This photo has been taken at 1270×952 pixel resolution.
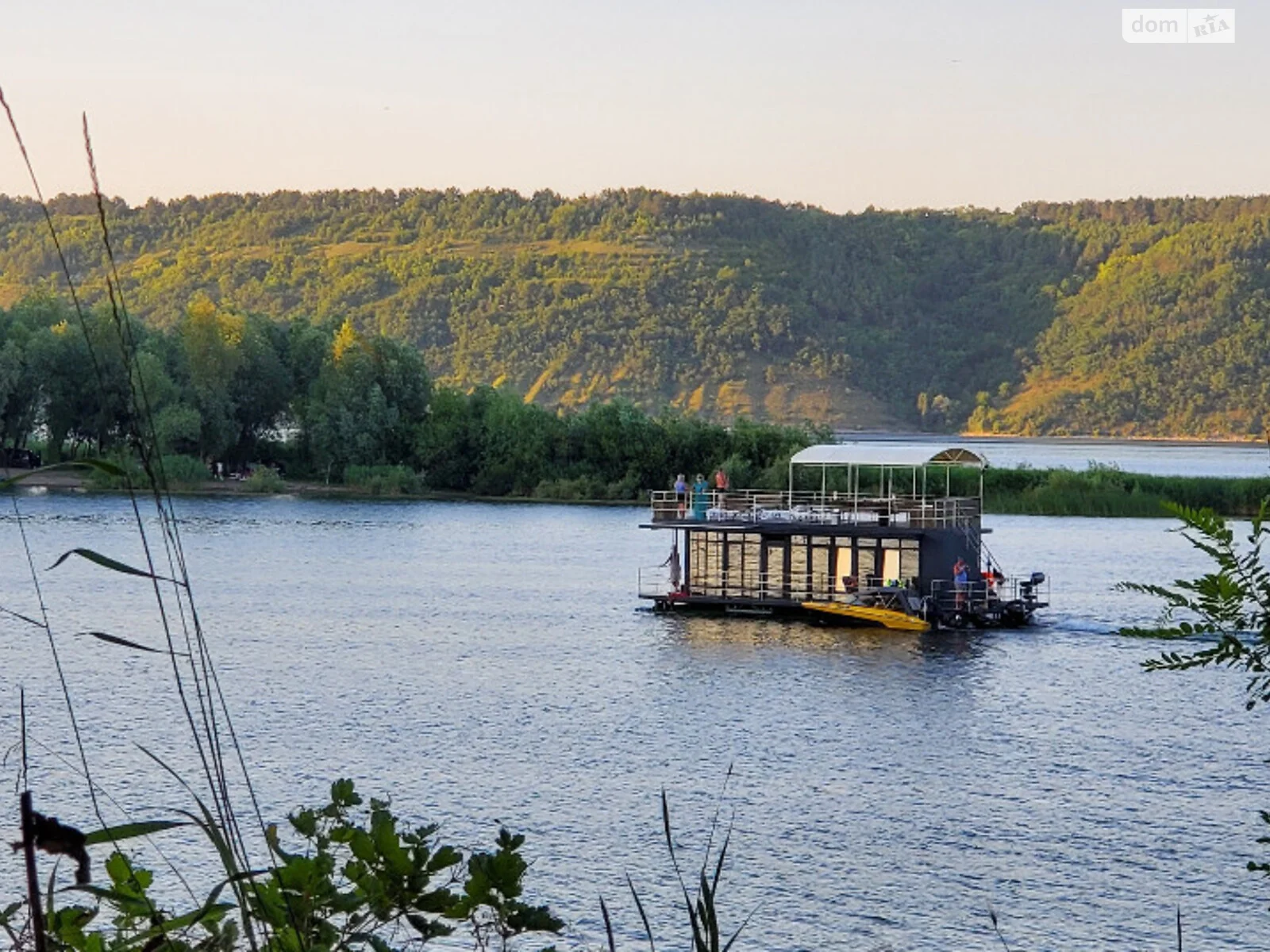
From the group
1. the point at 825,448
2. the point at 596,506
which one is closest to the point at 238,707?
the point at 825,448

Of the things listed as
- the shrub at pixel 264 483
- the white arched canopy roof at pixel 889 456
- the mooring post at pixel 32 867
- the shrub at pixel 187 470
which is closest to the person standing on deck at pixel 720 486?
the white arched canopy roof at pixel 889 456

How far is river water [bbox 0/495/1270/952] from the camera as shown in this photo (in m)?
20.5

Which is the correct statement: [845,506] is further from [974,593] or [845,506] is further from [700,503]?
[974,593]

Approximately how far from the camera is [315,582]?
Answer: 188ft

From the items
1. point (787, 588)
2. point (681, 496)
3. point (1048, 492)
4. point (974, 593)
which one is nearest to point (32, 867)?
point (787, 588)

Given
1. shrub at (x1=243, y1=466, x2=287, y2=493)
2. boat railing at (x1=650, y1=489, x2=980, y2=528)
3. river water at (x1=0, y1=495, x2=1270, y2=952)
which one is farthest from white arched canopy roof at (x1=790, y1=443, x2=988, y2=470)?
shrub at (x1=243, y1=466, x2=287, y2=493)

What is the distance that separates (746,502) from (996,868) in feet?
87.2

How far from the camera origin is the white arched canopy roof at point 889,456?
145 ft

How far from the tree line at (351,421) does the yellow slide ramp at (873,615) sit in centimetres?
4801

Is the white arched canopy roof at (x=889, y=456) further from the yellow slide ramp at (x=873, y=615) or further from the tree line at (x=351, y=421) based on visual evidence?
the tree line at (x=351, y=421)

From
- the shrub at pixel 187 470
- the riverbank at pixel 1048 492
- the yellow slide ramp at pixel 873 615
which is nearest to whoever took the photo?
the yellow slide ramp at pixel 873 615

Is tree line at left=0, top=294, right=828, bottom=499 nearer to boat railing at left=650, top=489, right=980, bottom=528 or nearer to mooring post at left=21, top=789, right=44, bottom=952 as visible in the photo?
boat railing at left=650, top=489, right=980, bottom=528

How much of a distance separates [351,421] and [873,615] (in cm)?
5819

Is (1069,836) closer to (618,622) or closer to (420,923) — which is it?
(420,923)
